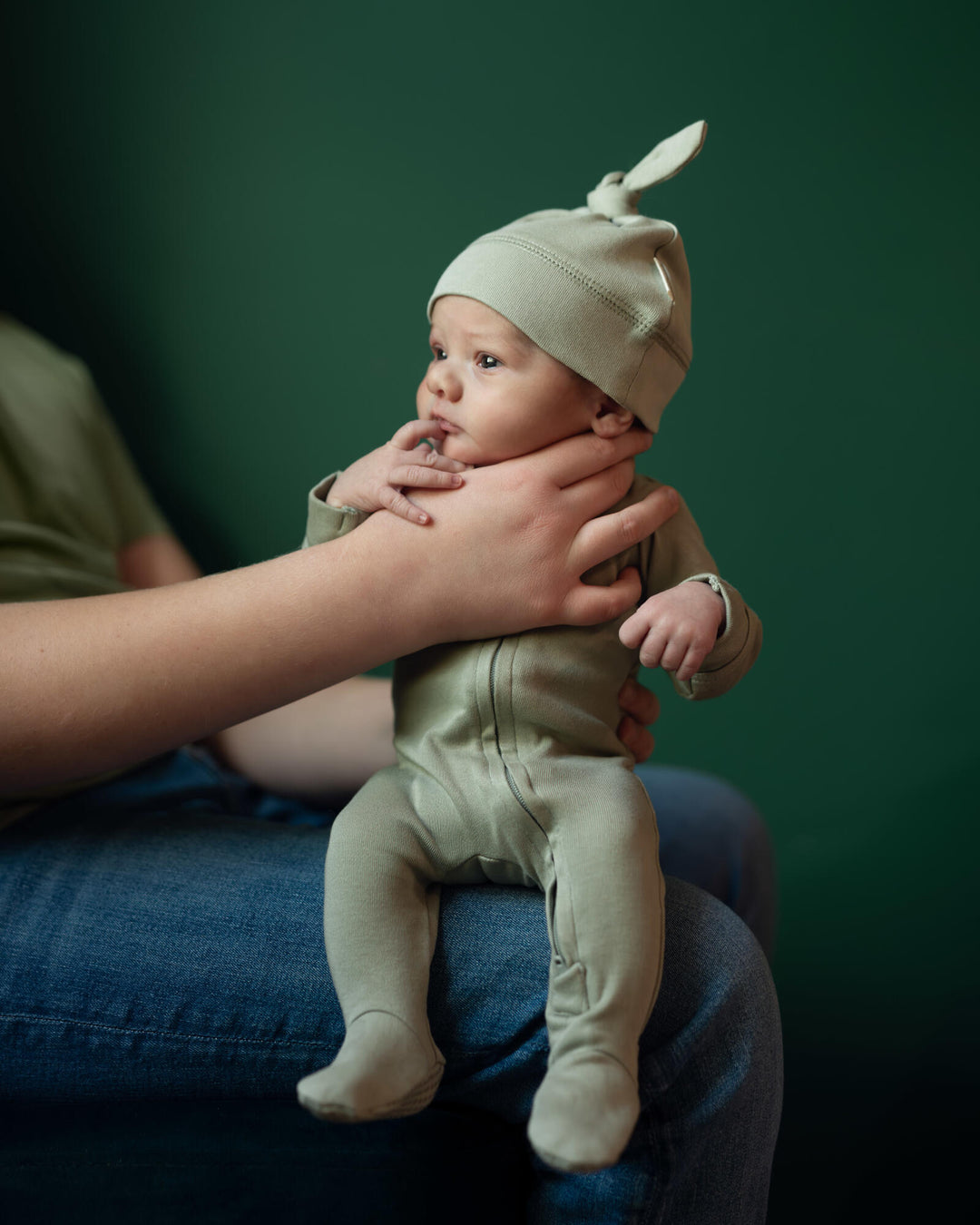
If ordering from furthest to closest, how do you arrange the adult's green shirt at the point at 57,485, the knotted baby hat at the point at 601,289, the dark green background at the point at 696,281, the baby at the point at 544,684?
the dark green background at the point at 696,281
the adult's green shirt at the point at 57,485
the knotted baby hat at the point at 601,289
the baby at the point at 544,684

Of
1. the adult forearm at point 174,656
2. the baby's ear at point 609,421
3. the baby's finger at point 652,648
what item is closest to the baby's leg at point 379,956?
the adult forearm at point 174,656

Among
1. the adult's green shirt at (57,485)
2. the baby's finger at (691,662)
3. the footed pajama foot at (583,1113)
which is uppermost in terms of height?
the baby's finger at (691,662)

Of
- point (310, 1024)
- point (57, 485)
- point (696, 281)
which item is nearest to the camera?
point (310, 1024)

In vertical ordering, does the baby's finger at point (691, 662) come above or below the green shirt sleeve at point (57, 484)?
above

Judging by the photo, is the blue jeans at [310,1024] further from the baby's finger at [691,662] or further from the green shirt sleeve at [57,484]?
the green shirt sleeve at [57,484]

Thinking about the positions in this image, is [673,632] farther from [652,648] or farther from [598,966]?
[598,966]

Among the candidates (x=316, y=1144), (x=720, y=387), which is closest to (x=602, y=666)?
(x=316, y=1144)

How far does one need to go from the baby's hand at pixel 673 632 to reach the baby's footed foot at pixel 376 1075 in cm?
33

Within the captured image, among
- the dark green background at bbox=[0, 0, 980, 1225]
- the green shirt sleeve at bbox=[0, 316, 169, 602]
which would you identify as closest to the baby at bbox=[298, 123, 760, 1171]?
the green shirt sleeve at bbox=[0, 316, 169, 602]

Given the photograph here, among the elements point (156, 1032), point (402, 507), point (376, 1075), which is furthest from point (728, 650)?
point (156, 1032)

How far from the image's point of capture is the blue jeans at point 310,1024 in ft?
2.35

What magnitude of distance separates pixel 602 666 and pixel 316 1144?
0.46m

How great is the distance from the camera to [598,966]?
0.67 meters

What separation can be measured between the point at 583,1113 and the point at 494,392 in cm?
54
